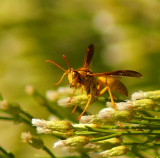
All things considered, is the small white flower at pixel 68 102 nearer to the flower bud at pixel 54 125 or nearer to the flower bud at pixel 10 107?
the flower bud at pixel 54 125

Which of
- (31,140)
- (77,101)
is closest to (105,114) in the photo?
(77,101)

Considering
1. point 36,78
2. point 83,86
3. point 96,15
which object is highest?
point 96,15

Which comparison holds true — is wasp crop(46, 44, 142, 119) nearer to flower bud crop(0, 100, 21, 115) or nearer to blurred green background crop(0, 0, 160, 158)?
flower bud crop(0, 100, 21, 115)

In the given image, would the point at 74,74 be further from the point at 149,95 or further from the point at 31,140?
the point at 149,95

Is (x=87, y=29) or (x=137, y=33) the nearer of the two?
(x=137, y=33)

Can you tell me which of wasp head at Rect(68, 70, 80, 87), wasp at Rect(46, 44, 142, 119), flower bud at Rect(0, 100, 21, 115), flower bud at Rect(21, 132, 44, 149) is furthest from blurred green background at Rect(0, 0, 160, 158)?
flower bud at Rect(21, 132, 44, 149)

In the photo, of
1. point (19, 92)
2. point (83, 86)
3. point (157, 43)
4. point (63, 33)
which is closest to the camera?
point (83, 86)

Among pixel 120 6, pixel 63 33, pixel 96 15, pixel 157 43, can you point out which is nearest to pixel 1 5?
pixel 63 33

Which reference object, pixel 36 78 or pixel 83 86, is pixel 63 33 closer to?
pixel 36 78
